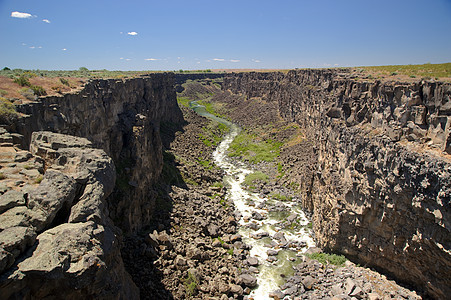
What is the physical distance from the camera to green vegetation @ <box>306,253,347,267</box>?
92.5ft

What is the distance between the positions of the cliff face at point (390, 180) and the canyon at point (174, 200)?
0.34 ft

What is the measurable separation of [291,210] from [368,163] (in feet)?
59.8

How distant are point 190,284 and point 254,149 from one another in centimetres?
4781

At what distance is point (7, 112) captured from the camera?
53.5ft

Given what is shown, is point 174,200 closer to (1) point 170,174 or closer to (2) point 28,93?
(1) point 170,174

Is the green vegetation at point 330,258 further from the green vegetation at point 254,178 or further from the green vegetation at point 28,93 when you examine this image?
the green vegetation at point 28,93

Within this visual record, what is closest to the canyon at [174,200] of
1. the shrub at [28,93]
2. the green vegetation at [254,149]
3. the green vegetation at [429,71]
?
the shrub at [28,93]

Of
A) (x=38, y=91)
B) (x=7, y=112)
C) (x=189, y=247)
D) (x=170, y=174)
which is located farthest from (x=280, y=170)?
(x=7, y=112)

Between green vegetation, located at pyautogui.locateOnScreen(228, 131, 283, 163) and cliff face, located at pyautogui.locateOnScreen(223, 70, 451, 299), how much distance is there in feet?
90.2

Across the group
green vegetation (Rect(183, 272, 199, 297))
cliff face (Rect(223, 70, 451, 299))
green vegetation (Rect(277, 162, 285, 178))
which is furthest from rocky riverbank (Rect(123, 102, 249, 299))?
green vegetation (Rect(277, 162, 285, 178))

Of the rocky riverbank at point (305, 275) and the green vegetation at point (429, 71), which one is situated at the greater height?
the green vegetation at point (429, 71)

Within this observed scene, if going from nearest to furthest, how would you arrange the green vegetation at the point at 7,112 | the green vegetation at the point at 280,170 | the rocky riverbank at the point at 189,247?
the green vegetation at the point at 7,112, the rocky riverbank at the point at 189,247, the green vegetation at the point at 280,170

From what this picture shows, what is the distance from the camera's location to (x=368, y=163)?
84.2 feet

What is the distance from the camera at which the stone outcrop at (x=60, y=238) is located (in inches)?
336
